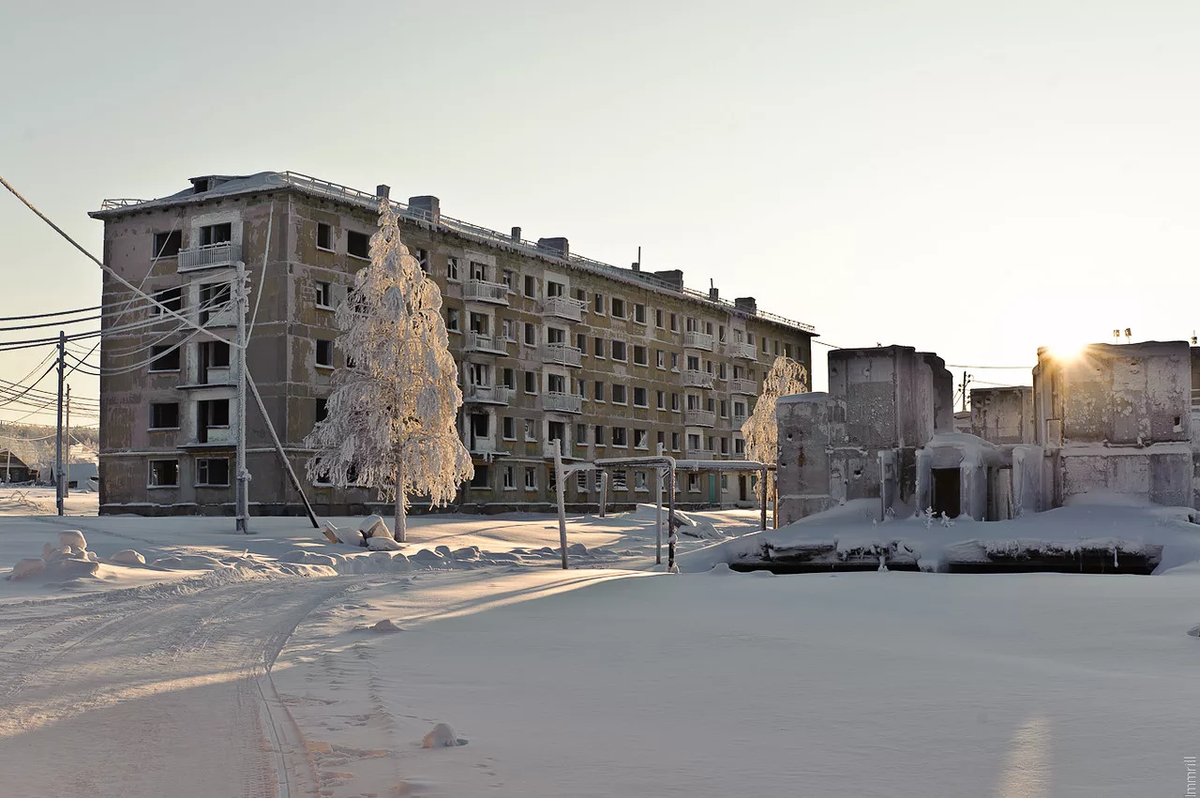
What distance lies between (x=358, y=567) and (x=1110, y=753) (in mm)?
21976

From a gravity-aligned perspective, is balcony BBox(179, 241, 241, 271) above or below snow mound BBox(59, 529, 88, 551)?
above

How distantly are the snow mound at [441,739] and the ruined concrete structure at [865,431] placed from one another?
2445 centimetres

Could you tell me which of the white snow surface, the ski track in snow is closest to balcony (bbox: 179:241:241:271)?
the white snow surface

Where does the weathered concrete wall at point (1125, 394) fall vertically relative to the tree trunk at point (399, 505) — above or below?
above

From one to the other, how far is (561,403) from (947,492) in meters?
30.1

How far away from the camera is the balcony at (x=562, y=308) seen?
60312 mm

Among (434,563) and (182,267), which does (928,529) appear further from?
(182,267)

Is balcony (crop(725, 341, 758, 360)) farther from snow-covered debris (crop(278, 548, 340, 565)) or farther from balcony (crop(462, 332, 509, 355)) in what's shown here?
snow-covered debris (crop(278, 548, 340, 565))

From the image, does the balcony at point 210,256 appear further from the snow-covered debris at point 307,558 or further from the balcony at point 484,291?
the snow-covered debris at point 307,558

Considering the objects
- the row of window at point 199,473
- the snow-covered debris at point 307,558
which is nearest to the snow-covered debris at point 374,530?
the snow-covered debris at point 307,558

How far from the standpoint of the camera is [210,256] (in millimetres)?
47562

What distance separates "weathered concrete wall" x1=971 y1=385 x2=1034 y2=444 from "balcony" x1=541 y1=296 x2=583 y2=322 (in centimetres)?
2262

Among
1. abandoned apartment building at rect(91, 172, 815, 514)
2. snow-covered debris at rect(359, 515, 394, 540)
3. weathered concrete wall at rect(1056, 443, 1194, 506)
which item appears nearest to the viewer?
weathered concrete wall at rect(1056, 443, 1194, 506)

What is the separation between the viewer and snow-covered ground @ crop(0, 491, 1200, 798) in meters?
6.67
